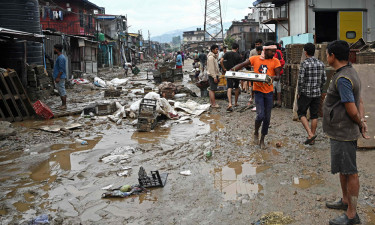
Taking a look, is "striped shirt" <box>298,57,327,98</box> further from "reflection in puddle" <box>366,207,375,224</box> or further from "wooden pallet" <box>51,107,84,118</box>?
"wooden pallet" <box>51,107,84,118</box>

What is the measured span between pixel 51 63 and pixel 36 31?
2958mm

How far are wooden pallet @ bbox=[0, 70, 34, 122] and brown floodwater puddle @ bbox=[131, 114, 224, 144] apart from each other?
11.8 ft

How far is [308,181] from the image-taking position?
14.8 ft

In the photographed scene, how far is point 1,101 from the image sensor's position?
9.19m

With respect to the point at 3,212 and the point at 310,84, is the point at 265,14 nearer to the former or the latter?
the point at 310,84

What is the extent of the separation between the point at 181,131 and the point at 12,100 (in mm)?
4671

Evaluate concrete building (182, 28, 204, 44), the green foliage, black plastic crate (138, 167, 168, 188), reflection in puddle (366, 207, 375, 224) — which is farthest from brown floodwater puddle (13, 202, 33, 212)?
the green foliage

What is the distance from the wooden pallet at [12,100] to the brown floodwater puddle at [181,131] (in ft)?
11.8

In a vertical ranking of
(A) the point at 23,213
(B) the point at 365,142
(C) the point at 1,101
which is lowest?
(A) the point at 23,213

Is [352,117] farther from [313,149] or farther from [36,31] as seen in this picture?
[36,31]

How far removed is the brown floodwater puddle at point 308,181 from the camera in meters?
4.38

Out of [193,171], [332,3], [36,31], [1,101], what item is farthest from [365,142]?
[332,3]

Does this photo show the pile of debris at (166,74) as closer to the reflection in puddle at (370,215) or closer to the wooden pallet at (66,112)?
the wooden pallet at (66,112)

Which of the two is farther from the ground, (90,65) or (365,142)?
(90,65)
